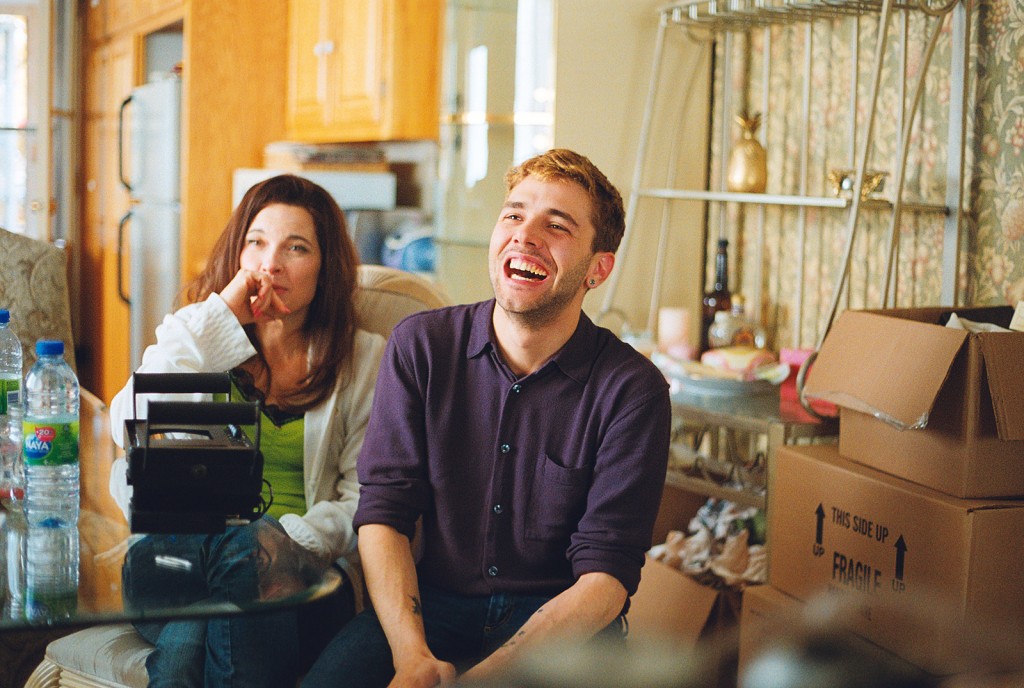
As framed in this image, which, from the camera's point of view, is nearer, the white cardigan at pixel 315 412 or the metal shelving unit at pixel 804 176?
the white cardigan at pixel 315 412

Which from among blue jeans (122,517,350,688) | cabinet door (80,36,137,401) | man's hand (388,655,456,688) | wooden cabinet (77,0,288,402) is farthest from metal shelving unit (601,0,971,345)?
cabinet door (80,36,137,401)

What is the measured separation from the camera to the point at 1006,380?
166cm

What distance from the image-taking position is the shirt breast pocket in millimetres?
1603

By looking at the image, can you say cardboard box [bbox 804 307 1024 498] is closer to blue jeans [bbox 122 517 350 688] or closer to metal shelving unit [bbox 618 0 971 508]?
metal shelving unit [bbox 618 0 971 508]

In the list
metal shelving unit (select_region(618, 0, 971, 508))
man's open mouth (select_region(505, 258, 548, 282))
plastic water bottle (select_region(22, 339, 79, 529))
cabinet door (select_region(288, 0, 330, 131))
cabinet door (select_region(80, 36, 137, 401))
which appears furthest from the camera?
cabinet door (select_region(80, 36, 137, 401))

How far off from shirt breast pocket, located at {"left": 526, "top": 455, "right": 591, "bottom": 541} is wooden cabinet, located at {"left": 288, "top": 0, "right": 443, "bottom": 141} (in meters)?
2.27

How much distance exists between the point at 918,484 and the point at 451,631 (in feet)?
2.63

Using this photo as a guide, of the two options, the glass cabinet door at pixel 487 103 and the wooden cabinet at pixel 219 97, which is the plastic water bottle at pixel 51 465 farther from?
the wooden cabinet at pixel 219 97

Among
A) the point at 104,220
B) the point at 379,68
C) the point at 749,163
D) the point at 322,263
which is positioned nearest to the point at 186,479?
the point at 322,263

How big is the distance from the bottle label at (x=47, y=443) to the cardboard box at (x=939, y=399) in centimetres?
121

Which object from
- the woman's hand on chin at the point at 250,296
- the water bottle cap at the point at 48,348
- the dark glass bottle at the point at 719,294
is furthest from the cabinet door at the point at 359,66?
the water bottle cap at the point at 48,348

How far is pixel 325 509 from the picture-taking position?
1.74 meters

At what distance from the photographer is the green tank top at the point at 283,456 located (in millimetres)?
1811

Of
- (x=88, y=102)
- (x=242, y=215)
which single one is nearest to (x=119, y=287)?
(x=88, y=102)
